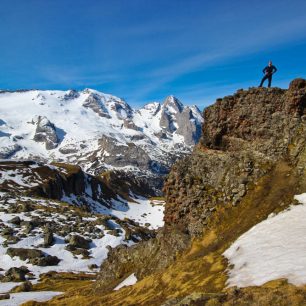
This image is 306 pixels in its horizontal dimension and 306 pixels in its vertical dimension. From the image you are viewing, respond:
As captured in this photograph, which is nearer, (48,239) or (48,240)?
(48,240)

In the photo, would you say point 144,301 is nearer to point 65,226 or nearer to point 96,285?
point 96,285

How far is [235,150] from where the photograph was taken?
138 ft

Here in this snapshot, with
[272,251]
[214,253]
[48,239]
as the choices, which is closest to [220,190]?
[214,253]

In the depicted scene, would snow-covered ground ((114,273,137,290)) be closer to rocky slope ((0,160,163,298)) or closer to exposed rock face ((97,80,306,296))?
exposed rock face ((97,80,306,296))

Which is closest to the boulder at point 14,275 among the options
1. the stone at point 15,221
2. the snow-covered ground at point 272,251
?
the stone at point 15,221

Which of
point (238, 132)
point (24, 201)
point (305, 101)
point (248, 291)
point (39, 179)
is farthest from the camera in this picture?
point (39, 179)

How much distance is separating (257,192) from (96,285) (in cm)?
2450

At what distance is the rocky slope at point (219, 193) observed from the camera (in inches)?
1172

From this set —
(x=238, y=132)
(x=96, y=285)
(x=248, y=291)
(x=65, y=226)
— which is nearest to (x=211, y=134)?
(x=238, y=132)

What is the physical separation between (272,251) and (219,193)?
14.6m

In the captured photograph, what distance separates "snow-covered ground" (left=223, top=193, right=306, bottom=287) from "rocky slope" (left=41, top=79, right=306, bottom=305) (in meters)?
0.94

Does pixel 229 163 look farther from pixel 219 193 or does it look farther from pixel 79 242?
pixel 79 242

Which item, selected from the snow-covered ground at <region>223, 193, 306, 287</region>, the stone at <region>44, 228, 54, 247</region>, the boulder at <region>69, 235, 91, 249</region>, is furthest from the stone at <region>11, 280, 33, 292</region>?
the snow-covered ground at <region>223, 193, 306, 287</region>

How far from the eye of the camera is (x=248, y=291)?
63.3ft
